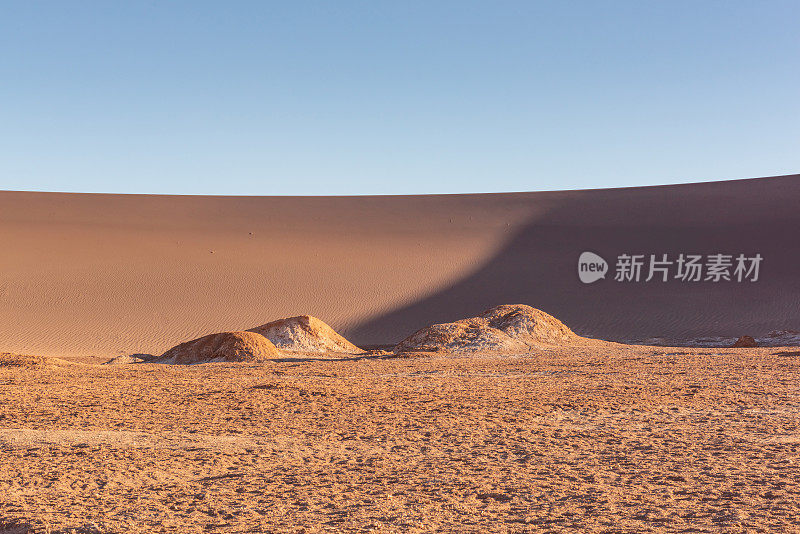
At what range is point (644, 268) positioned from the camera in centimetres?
3900

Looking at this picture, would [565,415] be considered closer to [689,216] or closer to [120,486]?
[120,486]

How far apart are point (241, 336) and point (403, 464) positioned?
10528mm

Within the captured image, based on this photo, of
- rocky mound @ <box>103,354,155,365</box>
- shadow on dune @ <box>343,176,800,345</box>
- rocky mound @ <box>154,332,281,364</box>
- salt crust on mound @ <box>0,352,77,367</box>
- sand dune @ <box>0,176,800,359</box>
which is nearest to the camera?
salt crust on mound @ <box>0,352,77,367</box>

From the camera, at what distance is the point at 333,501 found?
17.6 ft

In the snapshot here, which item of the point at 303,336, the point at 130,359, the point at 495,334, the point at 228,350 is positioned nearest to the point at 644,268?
the point at 495,334

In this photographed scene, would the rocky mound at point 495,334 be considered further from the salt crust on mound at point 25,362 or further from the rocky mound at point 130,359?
the salt crust on mound at point 25,362

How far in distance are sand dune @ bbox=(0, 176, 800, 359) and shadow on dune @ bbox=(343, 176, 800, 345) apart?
13 cm

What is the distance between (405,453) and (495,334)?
11.2 m

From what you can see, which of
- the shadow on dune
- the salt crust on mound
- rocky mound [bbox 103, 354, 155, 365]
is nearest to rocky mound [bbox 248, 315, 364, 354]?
rocky mound [bbox 103, 354, 155, 365]

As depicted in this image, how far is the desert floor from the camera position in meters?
5.02

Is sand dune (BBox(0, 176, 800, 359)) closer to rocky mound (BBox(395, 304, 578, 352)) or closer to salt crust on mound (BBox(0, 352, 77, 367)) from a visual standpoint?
rocky mound (BBox(395, 304, 578, 352))

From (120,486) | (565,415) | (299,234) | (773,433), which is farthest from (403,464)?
(299,234)

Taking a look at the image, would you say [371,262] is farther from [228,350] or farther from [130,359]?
[228,350]

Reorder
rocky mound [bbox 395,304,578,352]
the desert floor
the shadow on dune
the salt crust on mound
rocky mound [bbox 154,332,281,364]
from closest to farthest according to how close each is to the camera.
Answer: the desert floor
the salt crust on mound
rocky mound [bbox 154,332,281,364]
rocky mound [bbox 395,304,578,352]
the shadow on dune
